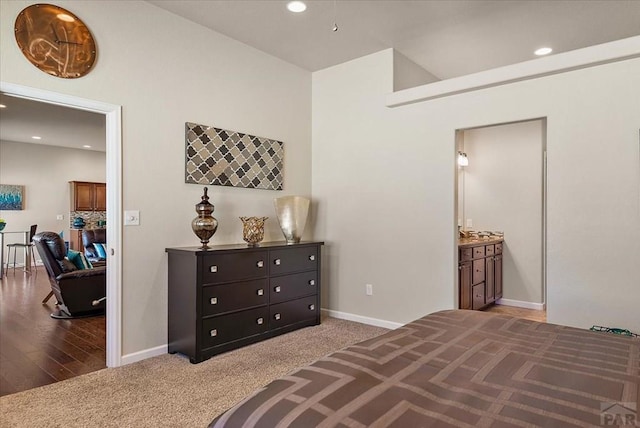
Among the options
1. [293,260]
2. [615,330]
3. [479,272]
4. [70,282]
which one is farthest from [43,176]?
[615,330]

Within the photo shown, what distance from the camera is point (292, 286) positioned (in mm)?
3855

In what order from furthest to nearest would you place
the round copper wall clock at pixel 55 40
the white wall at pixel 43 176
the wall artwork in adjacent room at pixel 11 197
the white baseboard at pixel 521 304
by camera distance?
the white wall at pixel 43 176, the wall artwork in adjacent room at pixel 11 197, the white baseboard at pixel 521 304, the round copper wall clock at pixel 55 40

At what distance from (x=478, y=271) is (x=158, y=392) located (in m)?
3.39

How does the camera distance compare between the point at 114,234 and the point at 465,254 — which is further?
the point at 465,254

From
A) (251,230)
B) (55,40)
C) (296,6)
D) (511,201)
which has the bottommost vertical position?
(251,230)

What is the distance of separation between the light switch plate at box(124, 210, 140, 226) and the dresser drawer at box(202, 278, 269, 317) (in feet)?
2.53

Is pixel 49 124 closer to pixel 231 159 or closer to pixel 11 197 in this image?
pixel 11 197

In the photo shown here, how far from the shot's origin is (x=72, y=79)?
2.78 metres

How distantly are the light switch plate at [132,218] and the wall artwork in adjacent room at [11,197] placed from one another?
7.48 meters

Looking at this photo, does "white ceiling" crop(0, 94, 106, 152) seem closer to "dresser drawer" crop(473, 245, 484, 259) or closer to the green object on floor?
"dresser drawer" crop(473, 245, 484, 259)

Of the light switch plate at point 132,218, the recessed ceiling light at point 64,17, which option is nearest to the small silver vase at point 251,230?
the light switch plate at point 132,218

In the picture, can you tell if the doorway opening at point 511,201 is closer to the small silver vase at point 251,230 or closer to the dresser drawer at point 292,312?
the dresser drawer at point 292,312

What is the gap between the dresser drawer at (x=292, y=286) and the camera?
367cm

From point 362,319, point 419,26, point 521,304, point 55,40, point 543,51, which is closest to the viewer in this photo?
point 55,40
